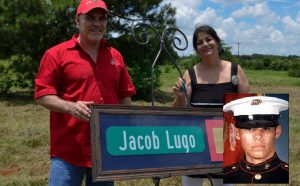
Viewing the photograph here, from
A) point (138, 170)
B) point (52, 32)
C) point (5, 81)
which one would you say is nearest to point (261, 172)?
point (138, 170)

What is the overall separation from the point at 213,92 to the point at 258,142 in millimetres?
1273

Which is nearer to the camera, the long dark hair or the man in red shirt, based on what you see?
the man in red shirt

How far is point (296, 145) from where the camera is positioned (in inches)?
283

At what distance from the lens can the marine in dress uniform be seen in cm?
155

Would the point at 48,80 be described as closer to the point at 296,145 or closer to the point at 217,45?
the point at 217,45

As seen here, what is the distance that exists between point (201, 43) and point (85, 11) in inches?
31.6

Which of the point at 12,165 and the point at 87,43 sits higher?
the point at 87,43

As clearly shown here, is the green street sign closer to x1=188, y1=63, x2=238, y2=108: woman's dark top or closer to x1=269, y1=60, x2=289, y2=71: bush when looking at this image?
x1=188, y1=63, x2=238, y2=108: woman's dark top

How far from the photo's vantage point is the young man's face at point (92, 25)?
2412 millimetres

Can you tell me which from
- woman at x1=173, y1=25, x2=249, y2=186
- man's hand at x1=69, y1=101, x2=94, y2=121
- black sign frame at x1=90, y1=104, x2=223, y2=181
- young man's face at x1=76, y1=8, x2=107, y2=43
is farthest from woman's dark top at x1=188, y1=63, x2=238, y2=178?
man's hand at x1=69, y1=101, x2=94, y2=121

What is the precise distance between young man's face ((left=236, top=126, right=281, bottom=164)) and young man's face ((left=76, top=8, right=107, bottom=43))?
112cm

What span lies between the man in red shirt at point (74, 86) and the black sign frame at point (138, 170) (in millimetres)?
251

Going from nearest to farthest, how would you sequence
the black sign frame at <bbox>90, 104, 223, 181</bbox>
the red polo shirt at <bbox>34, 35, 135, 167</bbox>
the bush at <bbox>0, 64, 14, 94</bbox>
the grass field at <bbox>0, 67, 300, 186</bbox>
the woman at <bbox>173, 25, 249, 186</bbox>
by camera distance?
the black sign frame at <bbox>90, 104, 223, 181</bbox> < the red polo shirt at <bbox>34, 35, 135, 167</bbox> < the woman at <bbox>173, 25, 249, 186</bbox> < the grass field at <bbox>0, 67, 300, 186</bbox> < the bush at <bbox>0, 64, 14, 94</bbox>

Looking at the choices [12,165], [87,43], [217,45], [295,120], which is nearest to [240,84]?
[217,45]
